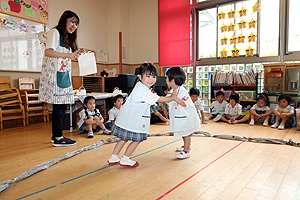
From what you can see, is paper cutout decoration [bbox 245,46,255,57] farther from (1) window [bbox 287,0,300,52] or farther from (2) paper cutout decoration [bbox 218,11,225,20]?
(2) paper cutout decoration [bbox 218,11,225,20]

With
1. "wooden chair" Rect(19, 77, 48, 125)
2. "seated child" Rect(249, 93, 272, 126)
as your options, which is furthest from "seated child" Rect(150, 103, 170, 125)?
"wooden chair" Rect(19, 77, 48, 125)

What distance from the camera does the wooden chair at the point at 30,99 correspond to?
3768 millimetres

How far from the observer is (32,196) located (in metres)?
1.24

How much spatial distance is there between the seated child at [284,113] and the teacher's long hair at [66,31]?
3.24 m

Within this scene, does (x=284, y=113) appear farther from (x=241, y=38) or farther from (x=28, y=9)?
(x=28, y=9)

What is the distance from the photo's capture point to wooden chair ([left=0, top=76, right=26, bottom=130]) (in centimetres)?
345

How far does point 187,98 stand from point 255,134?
1604 millimetres

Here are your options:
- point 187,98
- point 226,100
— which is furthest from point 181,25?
point 187,98

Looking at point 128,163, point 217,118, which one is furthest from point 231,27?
point 128,163

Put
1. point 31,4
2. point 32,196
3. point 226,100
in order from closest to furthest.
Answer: point 32,196
point 31,4
point 226,100

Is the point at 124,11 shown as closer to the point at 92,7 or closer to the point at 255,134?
the point at 92,7

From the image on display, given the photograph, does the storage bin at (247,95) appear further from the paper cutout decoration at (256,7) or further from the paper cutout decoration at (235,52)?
the paper cutout decoration at (256,7)

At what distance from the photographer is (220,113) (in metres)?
4.10

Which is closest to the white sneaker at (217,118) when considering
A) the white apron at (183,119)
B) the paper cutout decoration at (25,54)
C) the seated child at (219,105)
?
the seated child at (219,105)
